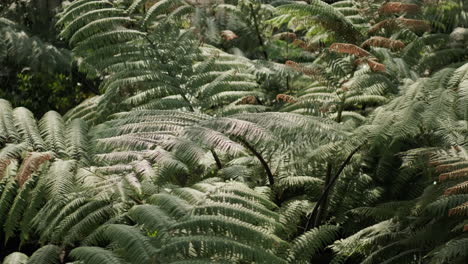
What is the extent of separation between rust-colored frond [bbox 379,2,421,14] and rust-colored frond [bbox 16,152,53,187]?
2390 millimetres

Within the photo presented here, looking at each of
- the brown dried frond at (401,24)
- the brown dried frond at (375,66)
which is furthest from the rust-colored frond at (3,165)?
the brown dried frond at (401,24)

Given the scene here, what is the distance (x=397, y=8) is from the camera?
14.2 feet

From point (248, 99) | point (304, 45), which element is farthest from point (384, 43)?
point (248, 99)

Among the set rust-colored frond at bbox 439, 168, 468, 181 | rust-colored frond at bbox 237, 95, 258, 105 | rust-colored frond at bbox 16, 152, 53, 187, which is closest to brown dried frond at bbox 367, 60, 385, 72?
rust-colored frond at bbox 237, 95, 258, 105

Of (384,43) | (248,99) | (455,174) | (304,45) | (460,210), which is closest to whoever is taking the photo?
(460,210)

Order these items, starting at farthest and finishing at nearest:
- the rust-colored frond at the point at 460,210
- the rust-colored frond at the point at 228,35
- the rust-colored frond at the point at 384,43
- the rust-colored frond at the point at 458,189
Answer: the rust-colored frond at the point at 228,35, the rust-colored frond at the point at 384,43, the rust-colored frond at the point at 458,189, the rust-colored frond at the point at 460,210

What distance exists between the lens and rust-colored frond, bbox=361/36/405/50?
396 cm

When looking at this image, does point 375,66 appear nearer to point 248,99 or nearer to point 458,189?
point 248,99

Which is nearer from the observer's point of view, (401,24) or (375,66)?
(375,66)

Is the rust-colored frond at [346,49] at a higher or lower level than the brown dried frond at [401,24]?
higher

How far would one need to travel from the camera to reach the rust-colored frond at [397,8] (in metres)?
4.32

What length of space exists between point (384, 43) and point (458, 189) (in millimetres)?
1750

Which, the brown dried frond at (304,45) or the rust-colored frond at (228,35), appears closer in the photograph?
the brown dried frond at (304,45)

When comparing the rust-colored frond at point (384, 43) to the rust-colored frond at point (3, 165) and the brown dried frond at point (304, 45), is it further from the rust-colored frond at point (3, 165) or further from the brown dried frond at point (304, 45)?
the rust-colored frond at point (3, 165)
